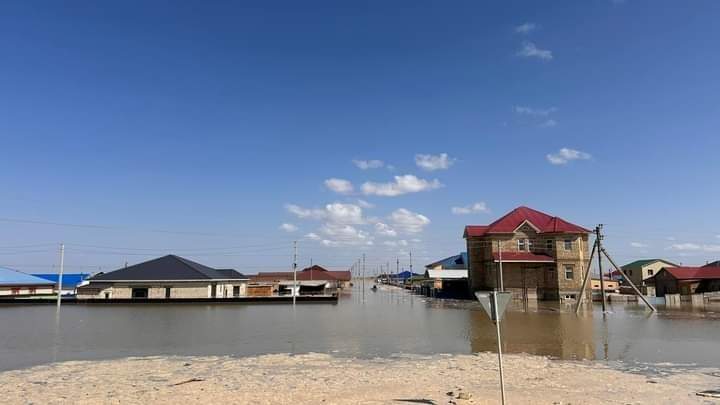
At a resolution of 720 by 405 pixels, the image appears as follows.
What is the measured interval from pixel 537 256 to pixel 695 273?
78.1 feet

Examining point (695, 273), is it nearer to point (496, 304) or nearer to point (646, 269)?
point (646, 269)

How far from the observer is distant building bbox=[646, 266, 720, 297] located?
194ft

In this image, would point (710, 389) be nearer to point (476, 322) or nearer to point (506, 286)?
point (476, 322)

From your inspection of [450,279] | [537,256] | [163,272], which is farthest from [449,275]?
[163,272]

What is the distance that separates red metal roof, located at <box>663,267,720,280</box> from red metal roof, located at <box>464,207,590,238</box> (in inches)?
690

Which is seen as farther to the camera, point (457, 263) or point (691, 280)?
point (457, 263)

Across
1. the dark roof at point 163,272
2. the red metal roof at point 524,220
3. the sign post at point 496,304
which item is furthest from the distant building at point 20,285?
the sign post at point 496,304

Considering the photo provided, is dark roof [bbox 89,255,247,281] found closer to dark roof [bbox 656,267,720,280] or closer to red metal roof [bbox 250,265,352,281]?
red metal roof [bbox 250,265,352,281]

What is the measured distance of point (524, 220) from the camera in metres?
56.1

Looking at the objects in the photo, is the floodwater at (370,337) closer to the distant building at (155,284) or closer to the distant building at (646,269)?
the distant building at (155,284)

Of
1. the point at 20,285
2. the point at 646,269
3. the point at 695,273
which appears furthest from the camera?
the point at 646,269

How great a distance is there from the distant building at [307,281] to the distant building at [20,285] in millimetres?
31489

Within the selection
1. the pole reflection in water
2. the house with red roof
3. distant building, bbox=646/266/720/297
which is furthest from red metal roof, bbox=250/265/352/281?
the pole reflection in water

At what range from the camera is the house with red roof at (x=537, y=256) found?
53188mm
